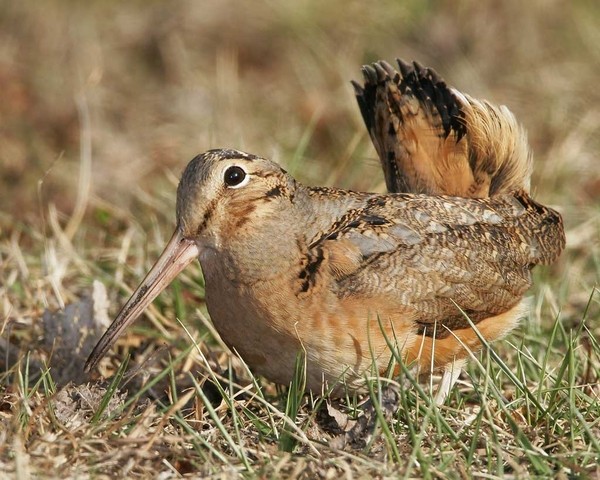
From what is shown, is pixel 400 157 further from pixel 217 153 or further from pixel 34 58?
pixel 34 58

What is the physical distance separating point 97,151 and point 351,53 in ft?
8.23

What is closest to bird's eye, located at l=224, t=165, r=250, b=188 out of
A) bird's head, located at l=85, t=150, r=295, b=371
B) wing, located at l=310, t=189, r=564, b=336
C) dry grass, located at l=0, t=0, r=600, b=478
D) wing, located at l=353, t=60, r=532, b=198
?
bird's head, located at l=85, t=150, r=295, b=371

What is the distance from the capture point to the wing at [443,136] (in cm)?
544

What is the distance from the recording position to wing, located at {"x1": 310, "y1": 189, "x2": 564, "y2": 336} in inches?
183

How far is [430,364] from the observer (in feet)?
15.5

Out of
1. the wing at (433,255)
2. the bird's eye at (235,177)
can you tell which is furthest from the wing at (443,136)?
the bird's eye at (235,177)

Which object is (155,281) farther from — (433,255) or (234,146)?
(234,146)

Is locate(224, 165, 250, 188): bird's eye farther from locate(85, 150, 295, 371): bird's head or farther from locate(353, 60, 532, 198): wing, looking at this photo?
locate(353, 60, 532, 198): wing

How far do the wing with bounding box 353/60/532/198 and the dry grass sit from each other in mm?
791

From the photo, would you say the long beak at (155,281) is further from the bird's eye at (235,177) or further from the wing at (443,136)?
the wing at (443,136)

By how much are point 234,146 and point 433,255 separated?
3092mm

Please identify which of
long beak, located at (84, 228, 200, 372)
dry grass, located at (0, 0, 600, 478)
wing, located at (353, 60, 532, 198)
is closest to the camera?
dry grass, located at (0, 0, 600, 478)

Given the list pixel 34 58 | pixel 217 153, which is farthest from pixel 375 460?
pixel 34 58

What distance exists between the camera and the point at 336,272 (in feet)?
15.1
